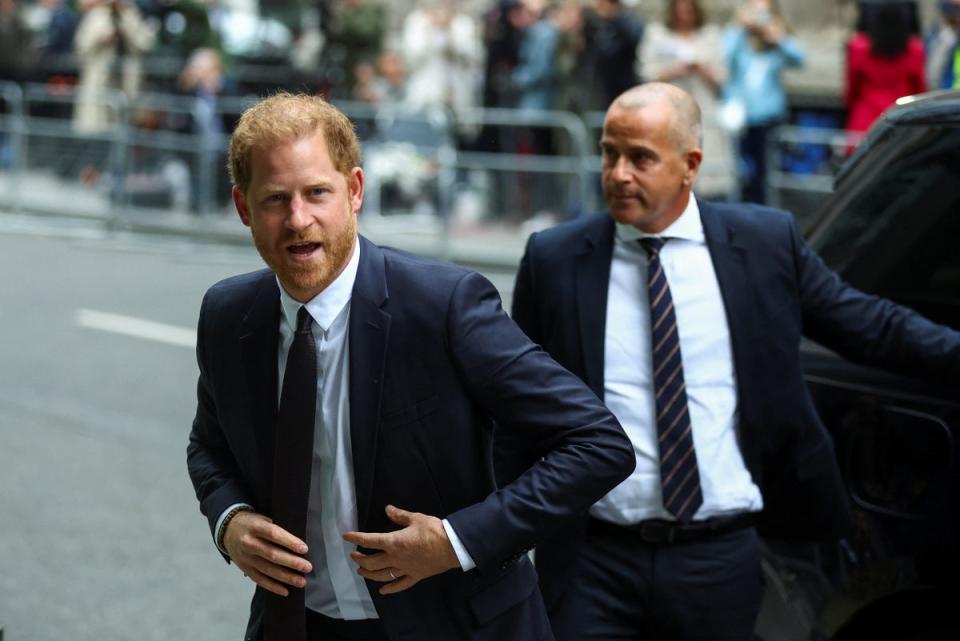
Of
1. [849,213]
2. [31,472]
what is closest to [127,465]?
[31,472]

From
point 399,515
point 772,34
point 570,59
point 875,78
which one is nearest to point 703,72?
point 772,34

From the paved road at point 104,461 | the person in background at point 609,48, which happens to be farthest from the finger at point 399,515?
the person in background at point 609,48

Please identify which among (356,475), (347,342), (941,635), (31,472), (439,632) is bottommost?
(31,472)

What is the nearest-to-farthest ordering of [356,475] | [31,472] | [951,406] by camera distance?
[356,475] → [951,406] → [31,472]

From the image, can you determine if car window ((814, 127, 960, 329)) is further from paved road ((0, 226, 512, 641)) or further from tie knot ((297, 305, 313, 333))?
paved road ((0, 226, 512, 641))

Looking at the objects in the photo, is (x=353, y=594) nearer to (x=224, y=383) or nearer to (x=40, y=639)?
(x=224, y=383)

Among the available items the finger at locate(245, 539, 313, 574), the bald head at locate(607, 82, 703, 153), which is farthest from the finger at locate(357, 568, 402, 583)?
the bald head at locate(607, 82, 703, 153)

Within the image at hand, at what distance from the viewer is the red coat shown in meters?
12.2

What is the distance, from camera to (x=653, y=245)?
4.11 meters

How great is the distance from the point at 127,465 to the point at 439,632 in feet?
17.5

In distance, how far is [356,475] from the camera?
292 centimetres

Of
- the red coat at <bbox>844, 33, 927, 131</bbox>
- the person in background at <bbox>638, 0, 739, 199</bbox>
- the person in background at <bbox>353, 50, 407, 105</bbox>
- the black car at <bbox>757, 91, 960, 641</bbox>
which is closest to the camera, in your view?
the black car at <bbox>757, 91, 960, 641</bbox>

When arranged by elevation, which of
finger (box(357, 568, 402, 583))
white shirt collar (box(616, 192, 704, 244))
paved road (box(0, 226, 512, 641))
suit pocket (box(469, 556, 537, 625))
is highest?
white shirt collar (box(616, 192, 704, 244))

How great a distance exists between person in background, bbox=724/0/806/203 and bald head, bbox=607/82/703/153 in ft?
28.0
